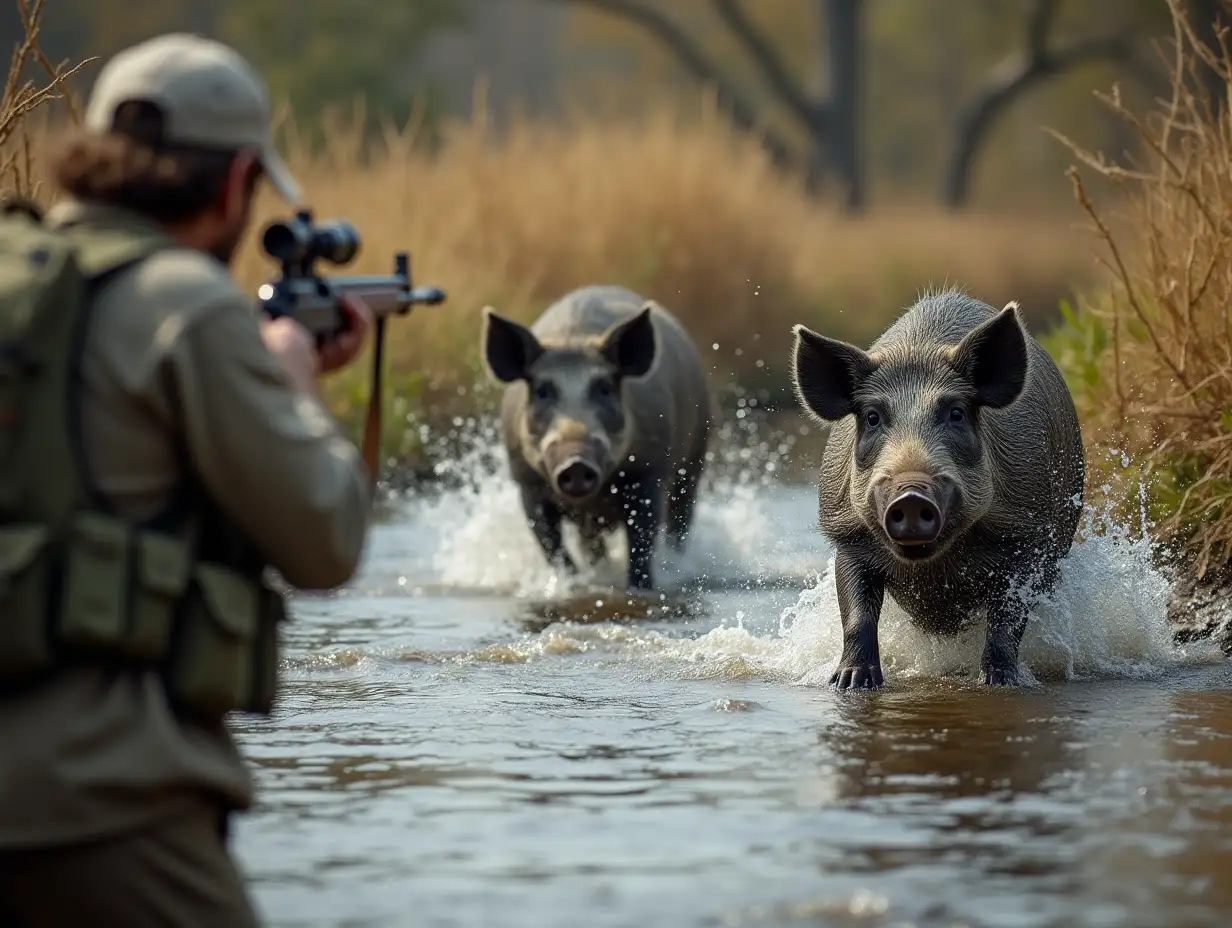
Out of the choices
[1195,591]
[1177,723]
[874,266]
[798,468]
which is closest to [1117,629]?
[1195,591]

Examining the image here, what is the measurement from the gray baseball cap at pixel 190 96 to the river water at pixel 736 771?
151 centimetres

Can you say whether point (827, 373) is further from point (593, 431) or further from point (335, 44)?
point (335, 44)

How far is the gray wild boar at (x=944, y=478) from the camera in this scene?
7070 mm

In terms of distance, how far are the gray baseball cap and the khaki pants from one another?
1.08 meters

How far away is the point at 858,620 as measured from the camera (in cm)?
719

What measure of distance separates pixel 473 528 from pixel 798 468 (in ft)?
14.3

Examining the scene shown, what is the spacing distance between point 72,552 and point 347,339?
750 millimetres

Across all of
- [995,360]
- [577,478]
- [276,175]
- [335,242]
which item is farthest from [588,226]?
[276,175]

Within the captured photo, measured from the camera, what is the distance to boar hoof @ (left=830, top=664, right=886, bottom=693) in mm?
7074

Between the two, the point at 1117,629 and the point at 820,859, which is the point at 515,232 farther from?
the point at 820,859

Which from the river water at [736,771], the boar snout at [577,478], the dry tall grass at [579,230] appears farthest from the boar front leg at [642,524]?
the dry tall grass at [579,230]

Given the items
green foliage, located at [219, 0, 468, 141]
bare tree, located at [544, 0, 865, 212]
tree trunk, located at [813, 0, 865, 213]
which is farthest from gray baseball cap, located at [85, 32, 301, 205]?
green foliage, located at [219, 0, 468, 141]

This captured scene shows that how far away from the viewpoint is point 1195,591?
8.06m

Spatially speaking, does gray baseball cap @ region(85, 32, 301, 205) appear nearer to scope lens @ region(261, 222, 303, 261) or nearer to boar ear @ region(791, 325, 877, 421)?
scope lens @ region(261, 222, 303, 261)
